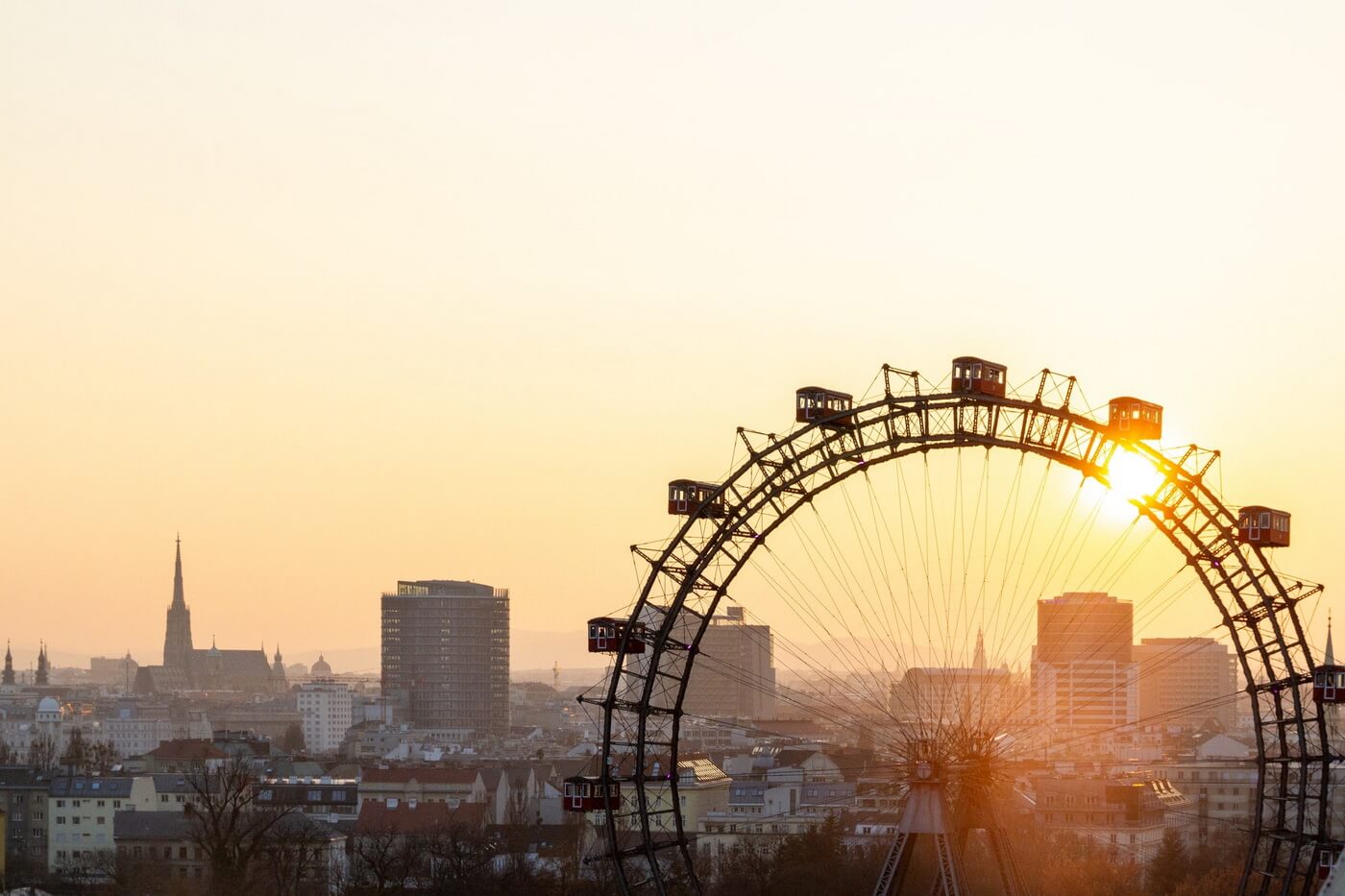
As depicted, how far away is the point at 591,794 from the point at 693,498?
998 cm

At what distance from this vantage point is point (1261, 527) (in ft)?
268

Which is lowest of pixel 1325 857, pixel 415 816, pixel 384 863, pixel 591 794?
pixel 384 863

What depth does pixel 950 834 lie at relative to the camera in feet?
256

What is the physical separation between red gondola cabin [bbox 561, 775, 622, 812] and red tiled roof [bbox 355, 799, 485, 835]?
8495 cm

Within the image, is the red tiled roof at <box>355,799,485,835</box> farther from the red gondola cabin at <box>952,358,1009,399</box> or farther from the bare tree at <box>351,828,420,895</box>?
the red gondola cabin at <box>952,358,1009,399</box>

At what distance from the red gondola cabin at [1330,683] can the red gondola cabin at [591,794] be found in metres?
22.0

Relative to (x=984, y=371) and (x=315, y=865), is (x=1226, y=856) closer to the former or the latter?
(x=315, y=865)

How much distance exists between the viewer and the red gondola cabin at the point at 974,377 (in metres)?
79.5

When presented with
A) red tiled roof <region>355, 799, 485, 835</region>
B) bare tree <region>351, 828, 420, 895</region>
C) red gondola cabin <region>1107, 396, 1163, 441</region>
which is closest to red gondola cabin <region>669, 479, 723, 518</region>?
red gondola cabin <region>1107, 396, 1163, 441</region>

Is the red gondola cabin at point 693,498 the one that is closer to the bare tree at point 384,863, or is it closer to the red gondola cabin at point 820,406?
the red gondola cabin at point 820,406

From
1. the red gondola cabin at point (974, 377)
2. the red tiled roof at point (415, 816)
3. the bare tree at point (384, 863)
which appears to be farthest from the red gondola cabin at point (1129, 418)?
the red tiled roof at point (415, 816)

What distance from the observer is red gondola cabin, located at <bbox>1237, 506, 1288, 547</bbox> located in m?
81.7

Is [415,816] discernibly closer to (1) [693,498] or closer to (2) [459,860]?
(2) [459,860]

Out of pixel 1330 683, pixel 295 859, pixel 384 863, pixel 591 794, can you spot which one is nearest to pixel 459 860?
pixel 384 863
